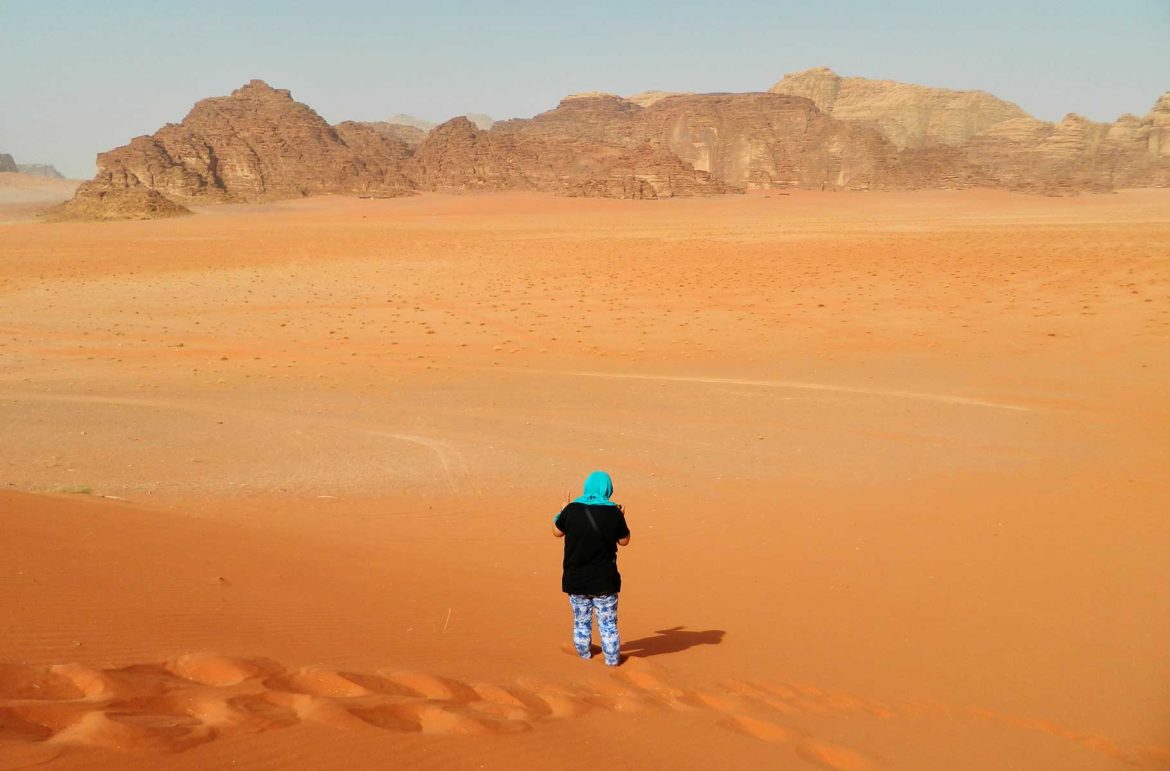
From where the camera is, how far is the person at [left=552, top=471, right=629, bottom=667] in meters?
5.37

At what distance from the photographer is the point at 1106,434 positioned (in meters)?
12.8

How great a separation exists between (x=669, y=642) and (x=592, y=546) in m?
1.12

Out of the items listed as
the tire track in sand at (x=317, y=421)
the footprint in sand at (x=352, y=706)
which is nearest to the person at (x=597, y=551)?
the footprint in sand at (x=352, y=706)

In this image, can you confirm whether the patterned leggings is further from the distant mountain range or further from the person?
the distant mountain range

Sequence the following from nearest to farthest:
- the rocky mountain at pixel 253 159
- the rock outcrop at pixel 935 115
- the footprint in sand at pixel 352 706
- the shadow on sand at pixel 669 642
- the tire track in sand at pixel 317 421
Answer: the footprint in sand at pixel 352 706 → the shadow on sand at pixel 669 642 → the tire track in sand at pixel 317 421 → the rocky mountain at pixel 253 159 → the rock outcrop at pixel 935 115

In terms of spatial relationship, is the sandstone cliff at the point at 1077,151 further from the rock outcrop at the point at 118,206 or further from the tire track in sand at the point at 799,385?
the tire track in sand at the point at 799,385

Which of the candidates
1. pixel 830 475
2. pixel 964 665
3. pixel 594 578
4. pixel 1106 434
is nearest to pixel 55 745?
pixel 594 578

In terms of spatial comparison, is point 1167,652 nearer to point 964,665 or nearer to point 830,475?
point 964,665

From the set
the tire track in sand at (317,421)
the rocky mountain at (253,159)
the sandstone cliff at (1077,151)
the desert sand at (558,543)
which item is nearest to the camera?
the desert sand at (558,543)

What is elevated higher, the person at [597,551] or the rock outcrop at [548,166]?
the rock outcrop at [548,166]

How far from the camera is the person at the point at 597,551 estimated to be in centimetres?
537

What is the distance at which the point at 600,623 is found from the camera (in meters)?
5.41

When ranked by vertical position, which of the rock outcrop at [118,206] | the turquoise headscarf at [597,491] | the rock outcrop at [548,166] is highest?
the rock outcrop at [548,166]

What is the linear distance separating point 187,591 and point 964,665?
4506mm
